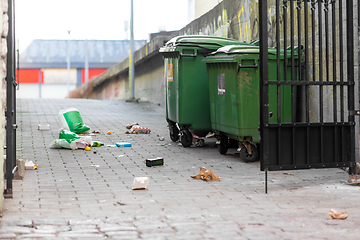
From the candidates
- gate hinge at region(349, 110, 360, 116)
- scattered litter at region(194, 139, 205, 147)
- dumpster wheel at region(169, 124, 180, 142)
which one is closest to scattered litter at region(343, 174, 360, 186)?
gate hinge at region(349, 110, 360, 116)

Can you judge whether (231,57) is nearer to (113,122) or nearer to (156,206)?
(156,206)

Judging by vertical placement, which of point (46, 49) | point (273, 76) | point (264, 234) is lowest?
point (264, 234)

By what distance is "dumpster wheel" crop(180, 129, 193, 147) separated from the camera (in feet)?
27.9

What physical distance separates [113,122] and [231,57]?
6.28 m

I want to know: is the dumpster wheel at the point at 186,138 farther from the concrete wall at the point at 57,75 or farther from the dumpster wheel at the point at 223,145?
the concrete wall at the point at 57,75

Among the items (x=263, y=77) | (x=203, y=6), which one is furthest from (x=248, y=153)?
(x=203, y=6)

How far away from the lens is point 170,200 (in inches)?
Answer: 188

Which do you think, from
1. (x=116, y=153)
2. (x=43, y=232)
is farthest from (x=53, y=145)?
(x=43, y=232)

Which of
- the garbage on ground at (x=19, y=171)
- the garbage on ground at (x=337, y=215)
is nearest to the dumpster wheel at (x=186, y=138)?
the garbage on ground at (x=19, y=171)

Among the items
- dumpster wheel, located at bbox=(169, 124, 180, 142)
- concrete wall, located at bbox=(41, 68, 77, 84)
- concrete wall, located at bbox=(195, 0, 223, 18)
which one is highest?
concrete wall, located at bbox=(195, 0, 223, 18)

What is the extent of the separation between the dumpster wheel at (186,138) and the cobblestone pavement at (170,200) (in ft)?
1.49

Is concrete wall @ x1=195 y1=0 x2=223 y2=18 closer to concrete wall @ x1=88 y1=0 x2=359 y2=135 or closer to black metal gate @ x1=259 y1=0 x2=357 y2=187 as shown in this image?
concrete wall @ x1=88 y1=0 x2=359 y2=135

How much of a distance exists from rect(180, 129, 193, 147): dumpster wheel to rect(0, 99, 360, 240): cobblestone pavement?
0.45 m

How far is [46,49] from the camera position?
47.0m
